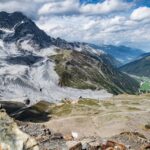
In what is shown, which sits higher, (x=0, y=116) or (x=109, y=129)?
(x=0, y=116)

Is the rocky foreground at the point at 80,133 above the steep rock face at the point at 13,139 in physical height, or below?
below

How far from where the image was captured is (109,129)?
15062cm

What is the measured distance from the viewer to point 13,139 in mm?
24484

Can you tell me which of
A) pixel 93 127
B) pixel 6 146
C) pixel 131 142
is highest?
pixel 6 146

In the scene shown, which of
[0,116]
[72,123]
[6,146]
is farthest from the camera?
[72,123]

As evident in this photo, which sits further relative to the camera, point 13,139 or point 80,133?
point 80,133

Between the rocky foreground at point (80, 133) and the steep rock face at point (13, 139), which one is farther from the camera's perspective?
the rocky foreground at point (80, 133)

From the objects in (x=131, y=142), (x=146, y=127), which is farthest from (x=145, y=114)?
(x=131, y=142)

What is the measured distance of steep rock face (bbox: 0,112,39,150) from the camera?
2411cm

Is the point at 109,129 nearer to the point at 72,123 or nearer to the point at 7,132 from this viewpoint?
the point at 72,123

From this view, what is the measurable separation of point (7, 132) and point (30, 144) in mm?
1788

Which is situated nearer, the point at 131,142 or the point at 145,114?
the point at 131,142

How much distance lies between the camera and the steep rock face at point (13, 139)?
2411 centimetres

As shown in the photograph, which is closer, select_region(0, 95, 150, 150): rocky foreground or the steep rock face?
the steep rock face
